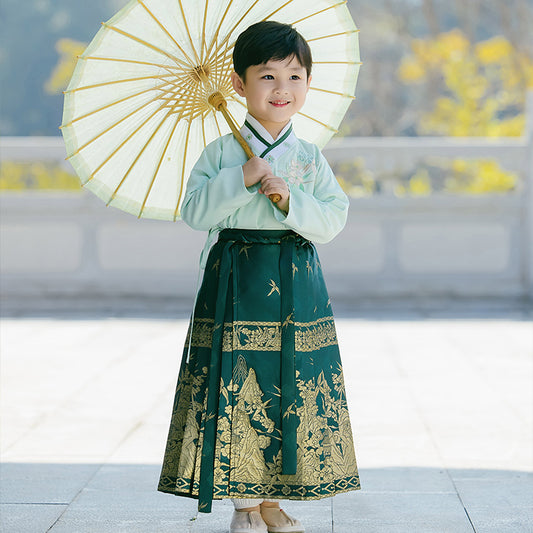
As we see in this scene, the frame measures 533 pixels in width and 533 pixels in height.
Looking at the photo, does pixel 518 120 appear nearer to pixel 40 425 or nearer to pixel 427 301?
pixel 427 301

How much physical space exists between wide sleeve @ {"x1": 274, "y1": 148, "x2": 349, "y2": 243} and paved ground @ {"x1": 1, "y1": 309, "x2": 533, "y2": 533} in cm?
88

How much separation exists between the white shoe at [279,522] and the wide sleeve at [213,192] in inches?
31.0

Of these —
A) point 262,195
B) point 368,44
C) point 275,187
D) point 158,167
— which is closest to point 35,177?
point 368,44

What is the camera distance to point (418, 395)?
4.39m

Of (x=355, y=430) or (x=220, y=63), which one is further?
(x=355, y=430)

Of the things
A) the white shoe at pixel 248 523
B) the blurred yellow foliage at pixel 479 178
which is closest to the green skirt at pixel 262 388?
the white shoe at pixel 248 523

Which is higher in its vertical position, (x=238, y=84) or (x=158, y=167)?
(x=238, y=84)

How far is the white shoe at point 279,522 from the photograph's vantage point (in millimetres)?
2477

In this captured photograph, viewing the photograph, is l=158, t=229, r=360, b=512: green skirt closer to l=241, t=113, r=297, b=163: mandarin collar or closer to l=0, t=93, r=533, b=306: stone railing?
l=241, t=113, r=297, b=163: mandarin collar

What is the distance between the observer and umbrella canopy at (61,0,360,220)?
2.50 m

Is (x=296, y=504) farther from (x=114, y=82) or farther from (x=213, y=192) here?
(x=114, y=82)

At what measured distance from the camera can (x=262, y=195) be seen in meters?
2.37

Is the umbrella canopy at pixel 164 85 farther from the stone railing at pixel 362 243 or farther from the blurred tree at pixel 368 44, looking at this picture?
the blurred tree at pixel 368 44

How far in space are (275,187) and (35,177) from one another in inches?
647
